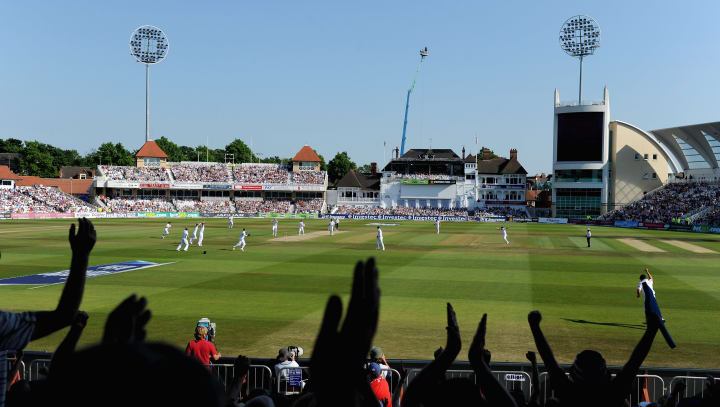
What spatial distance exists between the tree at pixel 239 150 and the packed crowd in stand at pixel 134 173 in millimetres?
41489

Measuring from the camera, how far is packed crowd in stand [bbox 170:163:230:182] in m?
95.2

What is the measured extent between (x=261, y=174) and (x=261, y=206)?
934 centimetres

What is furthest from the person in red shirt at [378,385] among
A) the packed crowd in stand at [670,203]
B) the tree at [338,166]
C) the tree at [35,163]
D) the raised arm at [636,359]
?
the tree at [35,163]

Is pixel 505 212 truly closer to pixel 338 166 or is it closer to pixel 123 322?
pixel 338 166

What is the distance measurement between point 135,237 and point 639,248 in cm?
3603

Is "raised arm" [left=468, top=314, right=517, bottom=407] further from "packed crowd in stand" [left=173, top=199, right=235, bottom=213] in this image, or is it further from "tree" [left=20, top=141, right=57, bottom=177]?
"tree" [left=20, top=141, right=57, bottom=177]

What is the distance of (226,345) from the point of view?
41.0 ft

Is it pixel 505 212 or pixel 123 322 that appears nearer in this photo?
pixel 123 322


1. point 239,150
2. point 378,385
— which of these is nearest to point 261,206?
point 239,150

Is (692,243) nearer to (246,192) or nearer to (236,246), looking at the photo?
(236,246)

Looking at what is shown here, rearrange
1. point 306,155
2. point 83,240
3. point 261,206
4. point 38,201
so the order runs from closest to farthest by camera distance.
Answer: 1. point 83,240
2. point 38,201
3. point 261,206
4. point 306,155

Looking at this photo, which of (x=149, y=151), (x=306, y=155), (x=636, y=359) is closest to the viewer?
(x=636, y=359)

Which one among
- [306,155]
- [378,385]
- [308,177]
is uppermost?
[306,155]

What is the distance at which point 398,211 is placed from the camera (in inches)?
3565
